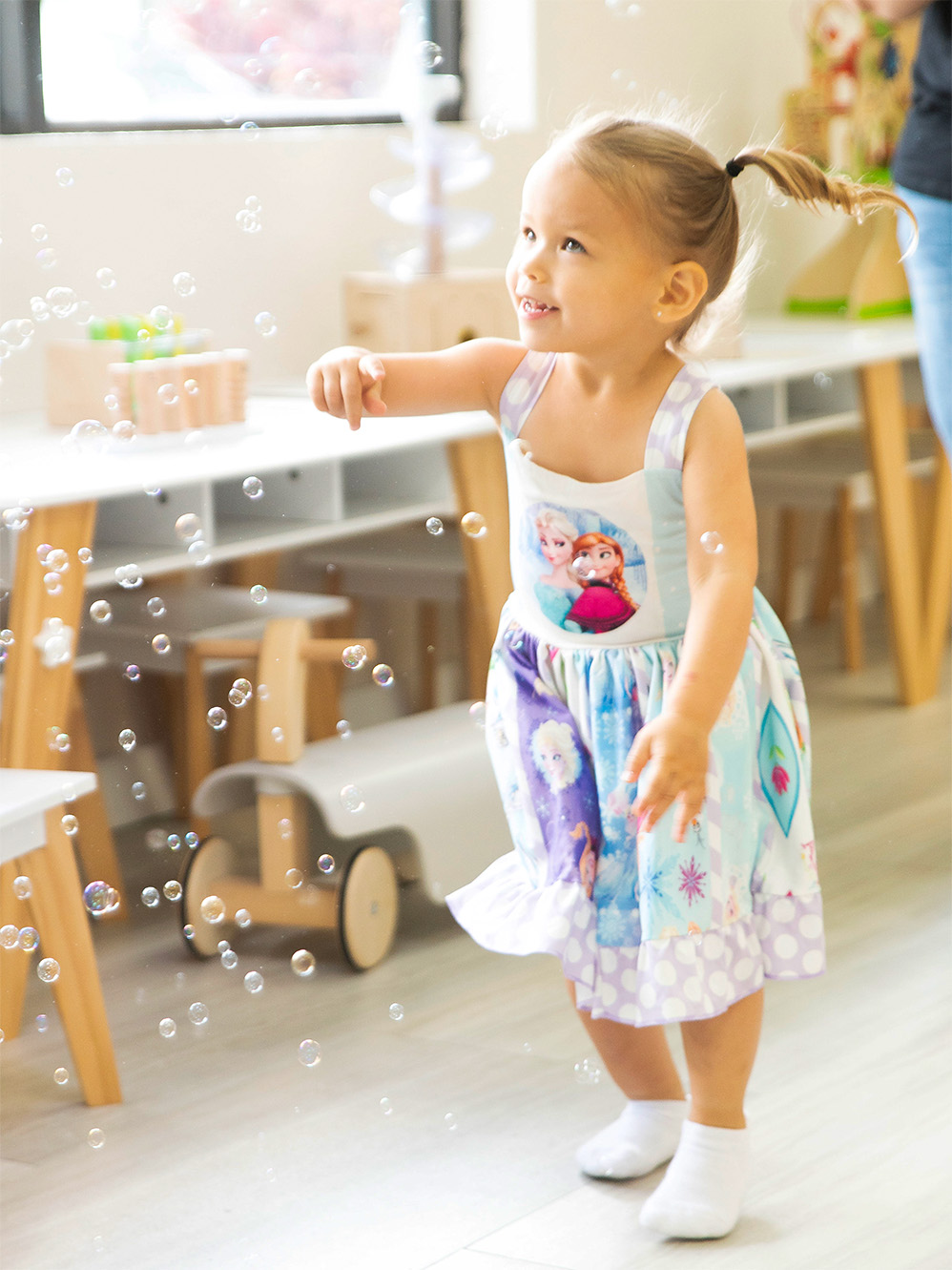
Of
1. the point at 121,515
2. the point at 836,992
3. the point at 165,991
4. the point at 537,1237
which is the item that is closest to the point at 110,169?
the point at 121,515

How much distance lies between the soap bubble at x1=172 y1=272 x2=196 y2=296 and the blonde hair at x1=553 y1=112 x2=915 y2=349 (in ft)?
3.78

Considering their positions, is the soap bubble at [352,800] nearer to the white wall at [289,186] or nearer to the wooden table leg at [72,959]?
the wooden table leg at [72,959]

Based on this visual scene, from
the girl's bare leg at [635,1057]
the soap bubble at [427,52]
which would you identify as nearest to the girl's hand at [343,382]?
the girl's bare leg at [635,1057]

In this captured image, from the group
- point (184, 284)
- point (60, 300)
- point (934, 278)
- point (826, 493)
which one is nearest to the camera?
point (934, 278)

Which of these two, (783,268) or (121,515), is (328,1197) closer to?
(121,515)

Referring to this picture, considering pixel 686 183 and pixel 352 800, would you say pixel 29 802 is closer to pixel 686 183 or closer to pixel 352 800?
pixel 352 800

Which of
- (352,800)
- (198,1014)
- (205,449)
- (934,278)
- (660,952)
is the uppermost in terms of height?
(934,278)

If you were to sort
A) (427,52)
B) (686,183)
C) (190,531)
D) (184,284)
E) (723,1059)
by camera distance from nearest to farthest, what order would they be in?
(686,183) → (723,1059) → (190,531) → (184,284) → (427,52)

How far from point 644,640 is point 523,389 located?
17cm

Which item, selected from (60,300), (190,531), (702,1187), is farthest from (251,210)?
(702,1187)

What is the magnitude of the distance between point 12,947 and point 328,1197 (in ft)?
1.23

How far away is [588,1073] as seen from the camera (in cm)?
136

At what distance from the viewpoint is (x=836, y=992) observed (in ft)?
5.06

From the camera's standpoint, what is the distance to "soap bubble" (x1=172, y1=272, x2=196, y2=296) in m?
2.12
